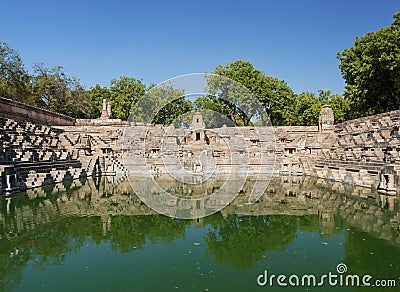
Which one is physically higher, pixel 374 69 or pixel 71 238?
pixel 374 69

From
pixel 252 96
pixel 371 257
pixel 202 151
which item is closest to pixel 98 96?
pixel 252 96

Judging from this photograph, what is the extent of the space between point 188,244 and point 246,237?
1.57 meters

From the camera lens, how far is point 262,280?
5.58 m

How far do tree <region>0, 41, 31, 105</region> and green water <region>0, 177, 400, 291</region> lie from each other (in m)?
25.7

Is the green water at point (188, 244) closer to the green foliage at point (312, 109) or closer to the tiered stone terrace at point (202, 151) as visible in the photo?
the tiered stone terrace at point (202, 151)

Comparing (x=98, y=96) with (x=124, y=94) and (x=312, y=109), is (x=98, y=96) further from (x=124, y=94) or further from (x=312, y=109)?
(x=312, y=109)

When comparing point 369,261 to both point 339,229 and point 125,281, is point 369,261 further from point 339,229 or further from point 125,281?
point 125,281

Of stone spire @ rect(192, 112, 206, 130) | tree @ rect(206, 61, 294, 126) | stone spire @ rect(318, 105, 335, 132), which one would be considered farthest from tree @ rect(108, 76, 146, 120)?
stone spire @ rect(318, 105, 335, 132)

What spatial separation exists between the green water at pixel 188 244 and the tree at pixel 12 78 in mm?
25690

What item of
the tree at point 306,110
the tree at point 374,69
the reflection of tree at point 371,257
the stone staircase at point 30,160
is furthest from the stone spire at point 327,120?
the reflection of tree at point 371,257

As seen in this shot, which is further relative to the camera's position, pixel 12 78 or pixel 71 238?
pixel 12 78

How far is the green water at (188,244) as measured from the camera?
18.4ft

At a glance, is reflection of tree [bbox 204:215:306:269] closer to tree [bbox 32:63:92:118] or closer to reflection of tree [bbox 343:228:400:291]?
reflection of tree [bbox 343:228:400:291]

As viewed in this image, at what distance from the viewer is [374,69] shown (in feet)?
84.4
